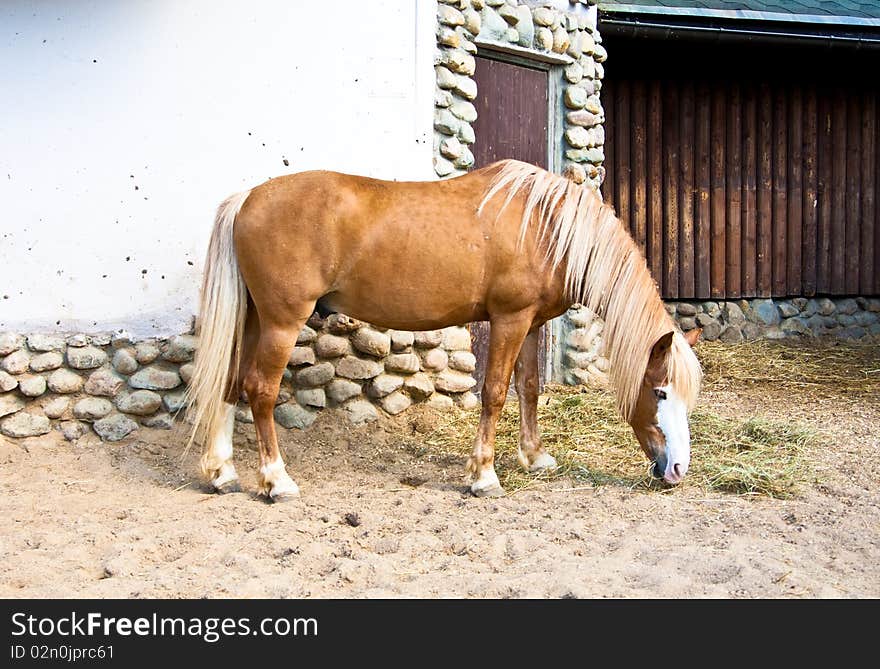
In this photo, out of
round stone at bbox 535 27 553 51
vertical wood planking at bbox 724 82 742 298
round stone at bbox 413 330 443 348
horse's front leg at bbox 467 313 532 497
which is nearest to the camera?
horse's front leg at bbox 467 313 532 497

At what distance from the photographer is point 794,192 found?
8805 mm

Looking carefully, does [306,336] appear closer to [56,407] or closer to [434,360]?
[434,360]

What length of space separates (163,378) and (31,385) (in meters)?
0.66

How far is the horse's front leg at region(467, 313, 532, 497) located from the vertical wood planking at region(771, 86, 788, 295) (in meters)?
5.31

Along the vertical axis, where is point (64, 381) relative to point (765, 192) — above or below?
below

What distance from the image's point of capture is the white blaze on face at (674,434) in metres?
4.07

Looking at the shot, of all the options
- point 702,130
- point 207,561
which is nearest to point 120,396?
point 207,561

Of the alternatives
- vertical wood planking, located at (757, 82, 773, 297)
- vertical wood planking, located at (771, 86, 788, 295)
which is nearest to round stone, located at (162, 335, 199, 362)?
vertical wood planking, located at (757, 82, 773, 297)

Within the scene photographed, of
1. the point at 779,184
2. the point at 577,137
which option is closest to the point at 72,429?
the point at 577,137

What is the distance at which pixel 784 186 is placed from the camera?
8773mm

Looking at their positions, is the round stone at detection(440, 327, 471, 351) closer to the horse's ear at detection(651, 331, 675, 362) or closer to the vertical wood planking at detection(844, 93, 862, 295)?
the horse's ear at detection(651, 331, 675, 362)

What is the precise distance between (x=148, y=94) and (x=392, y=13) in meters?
1.53

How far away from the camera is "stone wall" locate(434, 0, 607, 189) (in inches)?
223
